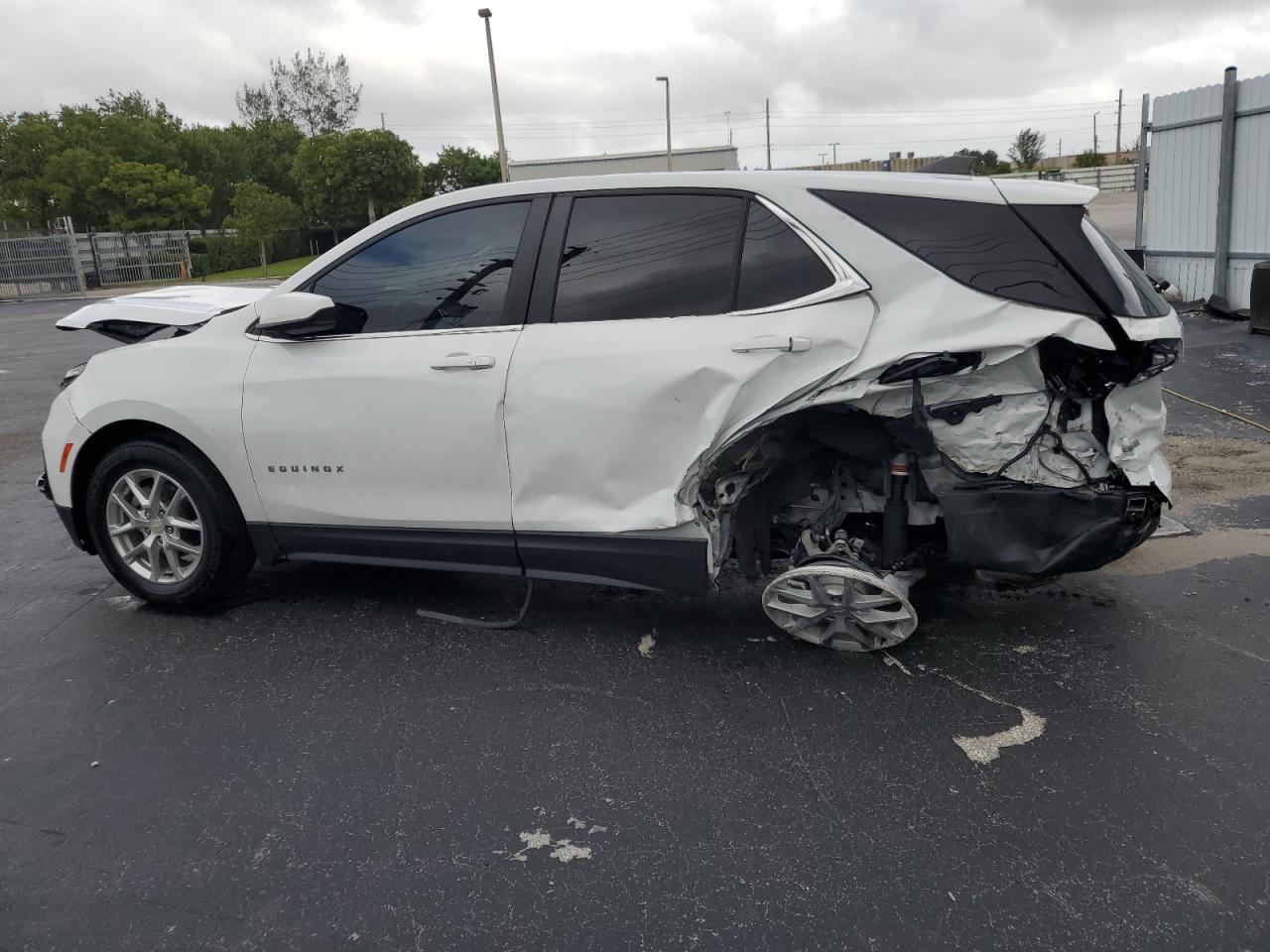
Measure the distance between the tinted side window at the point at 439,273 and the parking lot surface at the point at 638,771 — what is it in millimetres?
1356

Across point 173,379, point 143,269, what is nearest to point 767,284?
point 173,379

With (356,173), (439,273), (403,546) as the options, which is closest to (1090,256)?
(439,273)

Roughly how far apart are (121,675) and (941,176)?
3750mm

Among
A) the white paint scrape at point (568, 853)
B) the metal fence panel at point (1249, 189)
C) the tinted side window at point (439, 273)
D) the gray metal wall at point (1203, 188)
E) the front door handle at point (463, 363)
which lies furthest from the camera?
the gray metal wall at point (1203, 188)

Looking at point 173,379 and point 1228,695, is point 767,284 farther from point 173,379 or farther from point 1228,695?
point 173,379

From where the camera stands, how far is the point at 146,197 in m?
46.3

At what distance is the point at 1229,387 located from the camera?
8055mm

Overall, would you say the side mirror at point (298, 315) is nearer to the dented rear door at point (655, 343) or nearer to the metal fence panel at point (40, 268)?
the dented rear door at point (655, 343)

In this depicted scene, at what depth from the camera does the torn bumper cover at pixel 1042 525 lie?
346 centimetres

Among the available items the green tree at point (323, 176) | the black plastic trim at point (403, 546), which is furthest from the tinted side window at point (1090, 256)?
the green tree at point (323, 176)

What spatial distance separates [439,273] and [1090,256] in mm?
2471

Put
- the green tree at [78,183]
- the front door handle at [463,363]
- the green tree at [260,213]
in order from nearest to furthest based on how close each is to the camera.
A: the front door handle at [463,363], the green tree at [260,213], the green tree at [78,183]

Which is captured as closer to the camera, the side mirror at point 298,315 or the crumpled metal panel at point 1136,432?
the crumpled metal panel at point 1136,432

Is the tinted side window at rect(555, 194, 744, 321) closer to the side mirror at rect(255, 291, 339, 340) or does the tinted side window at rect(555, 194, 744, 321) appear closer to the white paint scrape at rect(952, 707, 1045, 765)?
the side mirror at rect(255, 291, 339, 340)
